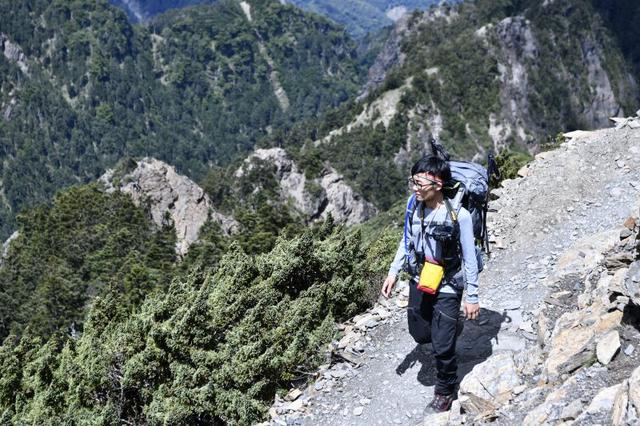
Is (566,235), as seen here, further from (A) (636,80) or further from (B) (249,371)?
(A) (636,80)

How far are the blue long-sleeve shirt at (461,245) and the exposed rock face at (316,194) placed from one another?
65013mm

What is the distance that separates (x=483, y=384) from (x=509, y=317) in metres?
2.44

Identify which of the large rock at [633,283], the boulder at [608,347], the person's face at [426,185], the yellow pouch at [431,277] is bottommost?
the boulder at [608,347]

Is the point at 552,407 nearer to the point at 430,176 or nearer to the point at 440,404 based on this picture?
the point at 440,404

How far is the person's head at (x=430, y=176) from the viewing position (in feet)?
21.3

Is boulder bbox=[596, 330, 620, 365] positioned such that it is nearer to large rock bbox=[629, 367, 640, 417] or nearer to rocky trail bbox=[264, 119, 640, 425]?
rocky trail bbox=[264, 119, 640, 425]

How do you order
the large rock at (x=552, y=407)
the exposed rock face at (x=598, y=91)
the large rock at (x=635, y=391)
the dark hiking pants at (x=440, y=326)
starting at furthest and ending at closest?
the exposed rock face at (x=598, y=91)
the dark hiking pants at (x=440, y=326)
the large rock at (x=552, y=407)
the large rock at (x=635, y=391)

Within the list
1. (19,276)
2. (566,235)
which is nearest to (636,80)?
(19,276)

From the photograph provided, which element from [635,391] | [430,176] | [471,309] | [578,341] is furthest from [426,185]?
[635,391]

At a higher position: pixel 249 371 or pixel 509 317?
pixel 249 371

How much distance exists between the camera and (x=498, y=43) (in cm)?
12838

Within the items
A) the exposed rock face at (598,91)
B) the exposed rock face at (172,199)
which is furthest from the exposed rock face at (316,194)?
the exposed rock face at (598,91)

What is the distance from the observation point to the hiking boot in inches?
285

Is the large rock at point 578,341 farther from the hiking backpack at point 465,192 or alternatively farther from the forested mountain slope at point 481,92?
the forested mountain slope at point 481,92
